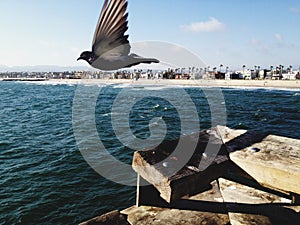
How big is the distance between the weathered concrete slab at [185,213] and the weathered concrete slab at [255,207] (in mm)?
206

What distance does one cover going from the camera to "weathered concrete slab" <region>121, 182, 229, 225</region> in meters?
4.05

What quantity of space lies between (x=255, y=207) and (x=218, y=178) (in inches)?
62.5

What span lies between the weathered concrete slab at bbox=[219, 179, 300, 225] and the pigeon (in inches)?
115

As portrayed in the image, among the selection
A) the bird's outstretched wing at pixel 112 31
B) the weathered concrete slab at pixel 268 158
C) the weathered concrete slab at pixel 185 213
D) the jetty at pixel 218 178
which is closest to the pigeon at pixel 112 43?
the bird's outstretched wing at pixel 112 31

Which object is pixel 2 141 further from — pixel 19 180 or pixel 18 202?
pixel 18 202

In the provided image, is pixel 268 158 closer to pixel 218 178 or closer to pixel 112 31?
pixel 218 178

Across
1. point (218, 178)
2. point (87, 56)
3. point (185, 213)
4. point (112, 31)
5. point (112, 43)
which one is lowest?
point (185, 213)

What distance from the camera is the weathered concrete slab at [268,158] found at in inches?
100.0

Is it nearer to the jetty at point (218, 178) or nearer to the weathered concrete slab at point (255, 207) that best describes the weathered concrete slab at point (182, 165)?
the jetty at point (218, 178)

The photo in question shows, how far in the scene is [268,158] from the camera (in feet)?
9.23

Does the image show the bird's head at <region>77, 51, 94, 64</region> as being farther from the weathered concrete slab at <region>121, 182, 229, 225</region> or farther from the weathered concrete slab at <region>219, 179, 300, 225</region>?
the weathered concrete slab at <region>219, 179, 300, 225</region>

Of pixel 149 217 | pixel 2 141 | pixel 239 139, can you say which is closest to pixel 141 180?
pixel 149 217

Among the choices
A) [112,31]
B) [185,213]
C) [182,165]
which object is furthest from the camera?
[185,213]

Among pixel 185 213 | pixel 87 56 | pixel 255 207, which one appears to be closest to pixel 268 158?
pixel 255 207
